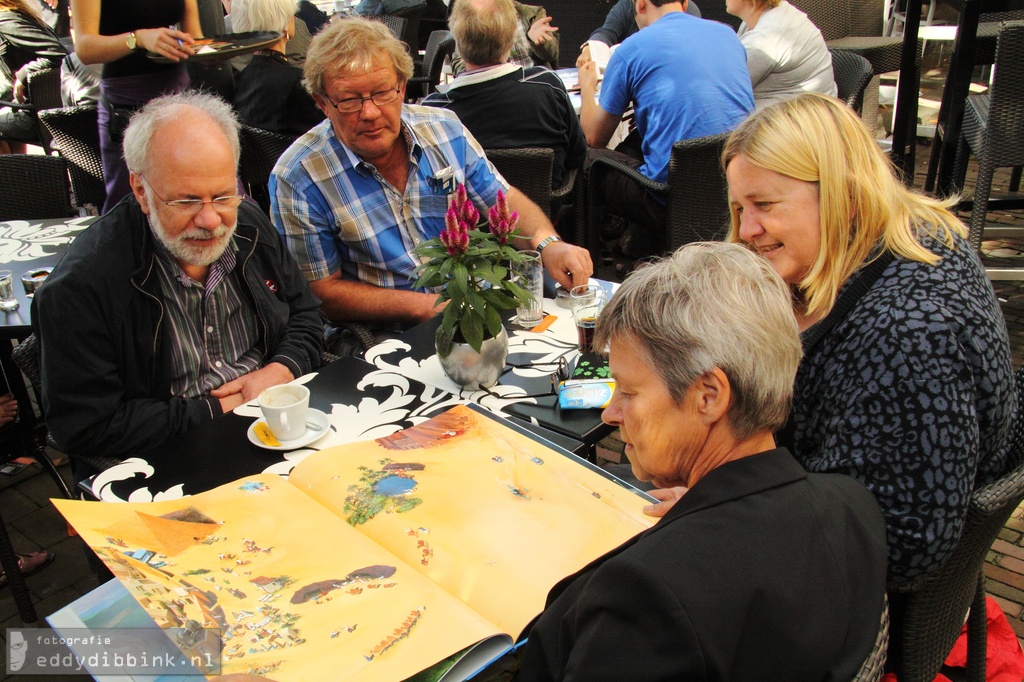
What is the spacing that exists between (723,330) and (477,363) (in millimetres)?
953

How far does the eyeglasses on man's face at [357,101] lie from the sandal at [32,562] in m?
2.04

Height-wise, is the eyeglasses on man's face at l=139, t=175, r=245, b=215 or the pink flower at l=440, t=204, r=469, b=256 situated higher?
the eyeglasses on man's face at l=139, t=175, r=245, b=215

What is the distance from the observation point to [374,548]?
148cm

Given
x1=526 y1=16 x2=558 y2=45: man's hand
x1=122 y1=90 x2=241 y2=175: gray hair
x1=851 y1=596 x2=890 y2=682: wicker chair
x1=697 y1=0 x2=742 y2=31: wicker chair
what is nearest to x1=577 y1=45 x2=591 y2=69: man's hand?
x1=526 y1=16 x2=558 y2=45: man's hand

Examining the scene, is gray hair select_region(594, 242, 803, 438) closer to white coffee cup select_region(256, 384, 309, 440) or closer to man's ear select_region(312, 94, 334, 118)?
white coffee cup select_region(256, 384, 309, 440)

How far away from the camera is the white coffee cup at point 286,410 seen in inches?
73.6

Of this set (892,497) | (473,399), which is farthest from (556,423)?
(892,497)

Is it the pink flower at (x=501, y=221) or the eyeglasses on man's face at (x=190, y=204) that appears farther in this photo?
the eyeglasses on man's face at (x=190, y=204)

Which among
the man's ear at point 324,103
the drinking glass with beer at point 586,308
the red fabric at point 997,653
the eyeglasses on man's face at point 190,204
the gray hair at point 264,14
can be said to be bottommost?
the red fabric at point 997,653

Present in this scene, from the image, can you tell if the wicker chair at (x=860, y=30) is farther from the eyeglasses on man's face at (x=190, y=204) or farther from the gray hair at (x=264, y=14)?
the eyeglasses on man's face at (x=190, y=204)

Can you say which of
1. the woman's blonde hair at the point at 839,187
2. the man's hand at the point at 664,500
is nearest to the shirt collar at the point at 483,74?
the woman's blonde hair at the point at 839,187

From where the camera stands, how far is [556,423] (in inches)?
76.4

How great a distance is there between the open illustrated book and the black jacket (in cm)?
58

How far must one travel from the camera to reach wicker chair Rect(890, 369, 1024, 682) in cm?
145
